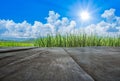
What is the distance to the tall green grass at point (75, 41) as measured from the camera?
4.14m

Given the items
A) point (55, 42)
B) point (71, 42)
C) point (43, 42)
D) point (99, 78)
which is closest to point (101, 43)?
point (71, 42)

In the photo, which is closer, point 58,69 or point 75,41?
point 58,69

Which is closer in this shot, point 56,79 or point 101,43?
point 56,79

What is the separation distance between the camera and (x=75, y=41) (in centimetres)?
411

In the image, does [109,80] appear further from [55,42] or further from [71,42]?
[55,42]

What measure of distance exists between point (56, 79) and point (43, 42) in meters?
4.03

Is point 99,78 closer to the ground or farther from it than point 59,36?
closer to the ground

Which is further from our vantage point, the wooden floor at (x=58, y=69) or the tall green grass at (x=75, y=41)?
the tall green grass at (x=75, y=41)

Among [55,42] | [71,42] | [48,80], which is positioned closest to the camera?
[48,80]

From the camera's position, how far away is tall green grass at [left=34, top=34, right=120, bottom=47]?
4137 mm

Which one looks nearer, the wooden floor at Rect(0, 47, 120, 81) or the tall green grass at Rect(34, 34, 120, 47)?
the wooden floor at Rect(0, 47, 120, 81)

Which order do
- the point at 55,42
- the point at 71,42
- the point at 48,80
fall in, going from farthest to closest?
the point at 55,42 → the point at 71,42 → the point at 48,80

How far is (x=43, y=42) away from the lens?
4496mm

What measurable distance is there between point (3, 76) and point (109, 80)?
33 cm
